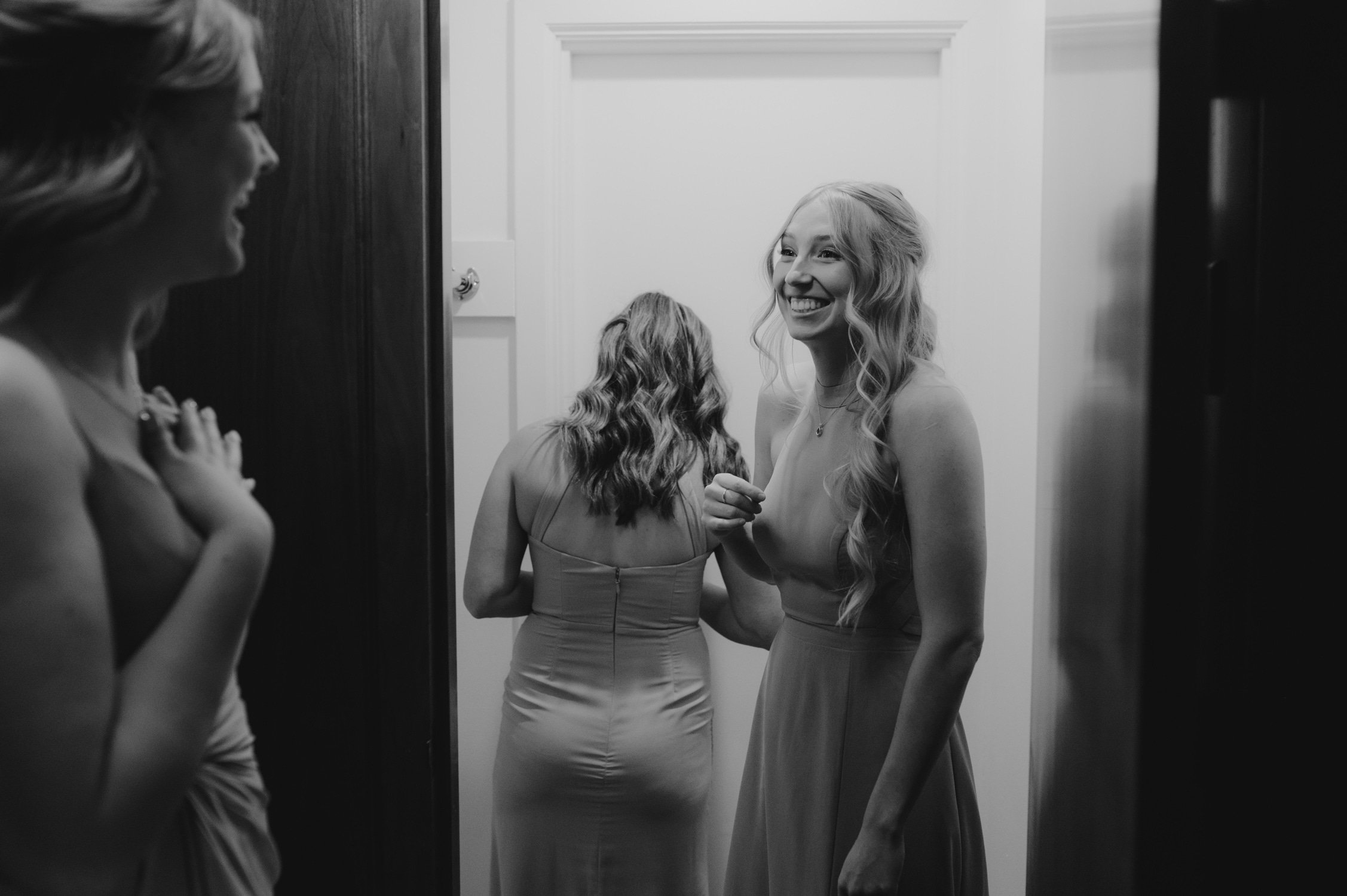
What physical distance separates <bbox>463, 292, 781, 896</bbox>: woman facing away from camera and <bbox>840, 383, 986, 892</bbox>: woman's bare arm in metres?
0.33

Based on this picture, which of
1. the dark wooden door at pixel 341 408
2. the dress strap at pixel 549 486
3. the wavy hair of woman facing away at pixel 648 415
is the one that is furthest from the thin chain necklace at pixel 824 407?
the dark wooden door at pixel 341 408

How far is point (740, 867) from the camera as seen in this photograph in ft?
4.10

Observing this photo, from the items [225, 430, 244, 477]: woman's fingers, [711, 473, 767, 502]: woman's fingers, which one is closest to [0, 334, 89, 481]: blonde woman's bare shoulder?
[225, 430, 244, 477]: woman's fingers

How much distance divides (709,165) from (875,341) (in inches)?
25.4

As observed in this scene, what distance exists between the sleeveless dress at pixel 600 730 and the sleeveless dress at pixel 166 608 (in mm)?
642

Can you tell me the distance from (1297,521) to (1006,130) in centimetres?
108

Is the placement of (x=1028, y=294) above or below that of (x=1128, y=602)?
above

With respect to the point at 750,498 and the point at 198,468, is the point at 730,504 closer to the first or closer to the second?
the point at 750,498

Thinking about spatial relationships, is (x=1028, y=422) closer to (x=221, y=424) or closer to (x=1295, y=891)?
(x=1295, y=891)

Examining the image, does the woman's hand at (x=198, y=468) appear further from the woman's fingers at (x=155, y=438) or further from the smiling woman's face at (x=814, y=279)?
the smiling woman's face at (x=814, y=279)

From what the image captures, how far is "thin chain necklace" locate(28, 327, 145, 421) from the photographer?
59cm

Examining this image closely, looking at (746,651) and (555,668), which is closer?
(555,668)

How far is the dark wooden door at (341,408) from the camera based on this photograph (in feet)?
2.64

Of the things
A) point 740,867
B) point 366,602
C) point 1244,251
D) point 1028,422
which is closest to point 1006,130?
point 1028,422
